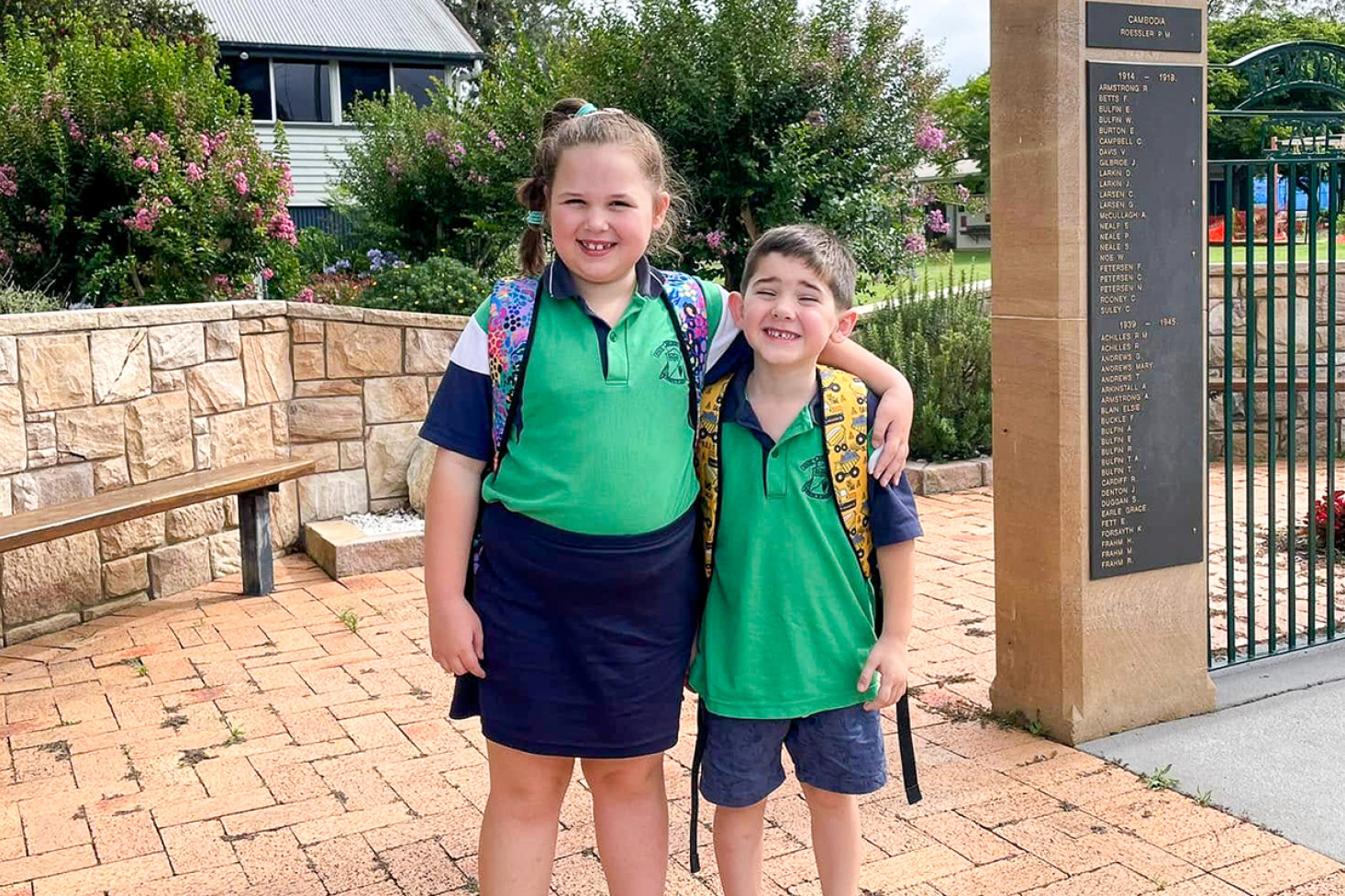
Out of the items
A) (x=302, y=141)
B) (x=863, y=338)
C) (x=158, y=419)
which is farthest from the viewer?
(x=302, y=141)

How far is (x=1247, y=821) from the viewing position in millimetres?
3371

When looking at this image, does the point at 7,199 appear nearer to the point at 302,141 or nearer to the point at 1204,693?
the point at 1204,693

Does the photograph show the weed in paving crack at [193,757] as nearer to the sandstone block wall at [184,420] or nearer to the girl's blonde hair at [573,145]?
the sandstone block wall at [184,420]

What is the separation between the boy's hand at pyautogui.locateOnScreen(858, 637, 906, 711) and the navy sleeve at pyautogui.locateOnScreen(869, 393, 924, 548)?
0.65 ft

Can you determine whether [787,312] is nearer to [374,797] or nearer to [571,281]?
[571,281]

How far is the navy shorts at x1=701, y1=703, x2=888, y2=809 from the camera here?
2.55 metres

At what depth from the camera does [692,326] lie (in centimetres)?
252

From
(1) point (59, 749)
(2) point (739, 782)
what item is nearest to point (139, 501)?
(1) point (59, 749)

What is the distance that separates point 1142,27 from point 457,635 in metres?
2.70

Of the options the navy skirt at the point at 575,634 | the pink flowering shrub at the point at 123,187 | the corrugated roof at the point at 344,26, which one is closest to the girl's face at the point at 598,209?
the navy skirt at the point at 575,634

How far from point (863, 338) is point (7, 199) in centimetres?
518

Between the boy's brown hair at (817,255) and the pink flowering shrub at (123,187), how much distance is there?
5625 millimetres

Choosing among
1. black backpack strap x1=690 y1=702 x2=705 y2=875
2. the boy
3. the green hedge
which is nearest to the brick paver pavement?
black backpack strap x1=690 y1=702 x2=705 y2=875

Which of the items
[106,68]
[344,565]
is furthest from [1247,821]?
[106,68]
